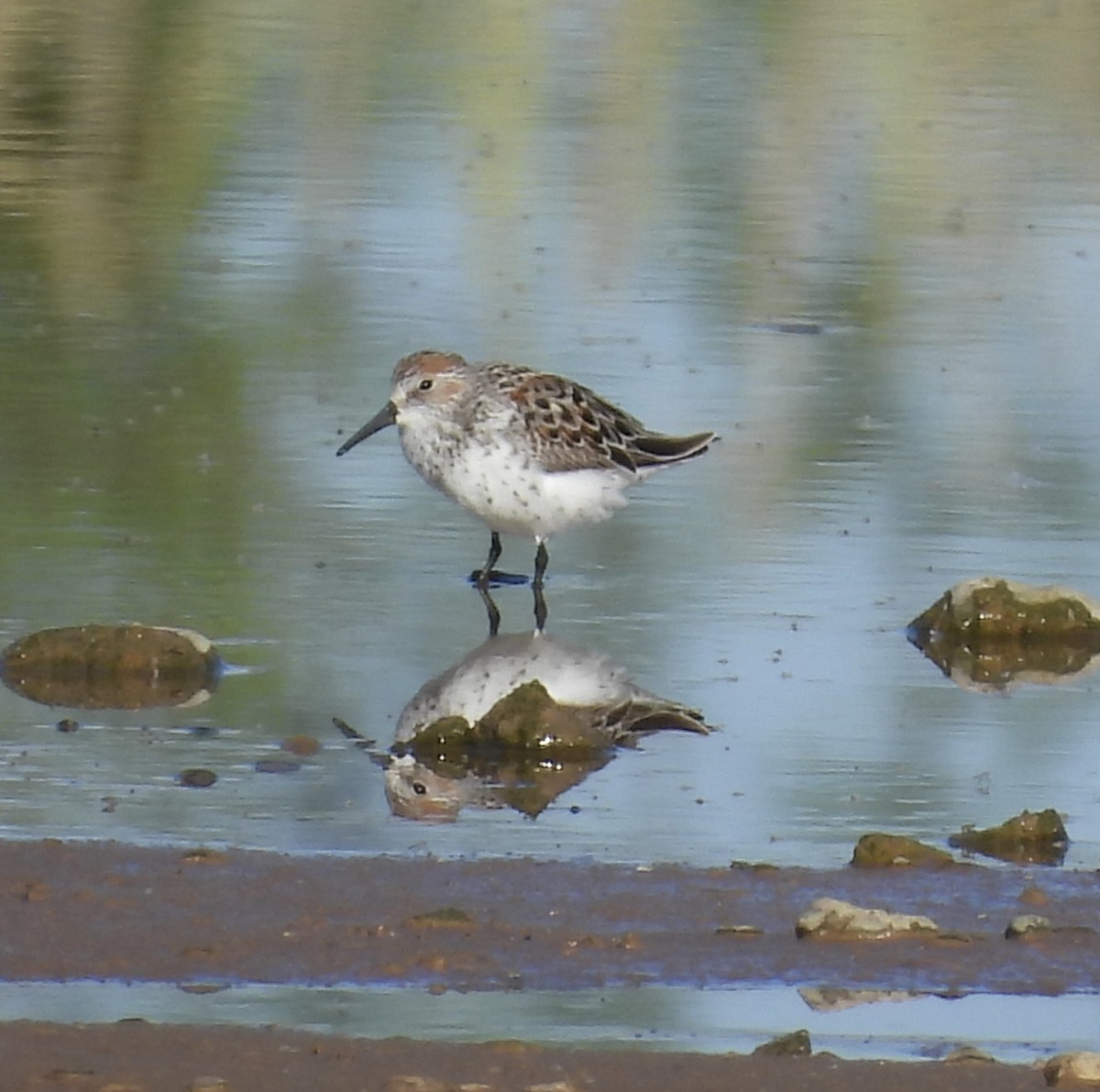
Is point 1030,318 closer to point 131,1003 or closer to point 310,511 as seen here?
point 310,511

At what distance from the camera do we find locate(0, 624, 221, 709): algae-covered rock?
8.88m

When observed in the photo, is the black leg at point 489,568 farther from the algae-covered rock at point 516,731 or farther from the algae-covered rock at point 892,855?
the algae-covered rock at point 892,855

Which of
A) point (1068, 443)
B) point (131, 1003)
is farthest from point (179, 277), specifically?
point (131, 1003)

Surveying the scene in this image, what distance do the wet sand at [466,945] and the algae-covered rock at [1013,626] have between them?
2280 millimetres

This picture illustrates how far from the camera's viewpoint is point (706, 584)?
404 inches

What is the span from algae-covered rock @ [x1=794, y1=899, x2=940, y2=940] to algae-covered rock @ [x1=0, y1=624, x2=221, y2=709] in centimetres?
259

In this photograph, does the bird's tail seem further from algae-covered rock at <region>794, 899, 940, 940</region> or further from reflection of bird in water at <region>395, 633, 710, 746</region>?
algae-covered rock at <region>794, 899, 940, 940</region>

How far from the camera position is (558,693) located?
354 inches

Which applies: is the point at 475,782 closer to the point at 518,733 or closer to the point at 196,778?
the point at 518,733

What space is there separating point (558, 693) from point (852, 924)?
2.31m

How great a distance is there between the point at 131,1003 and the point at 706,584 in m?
4.27

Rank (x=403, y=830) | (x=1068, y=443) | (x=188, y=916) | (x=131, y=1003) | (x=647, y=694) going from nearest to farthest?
(x=131, y=1003) < (x=188, y=916) < (x=403, y=830) < (x=647, y=694) < (x=1068, y=443)

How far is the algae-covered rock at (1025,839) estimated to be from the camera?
7590 millimetres

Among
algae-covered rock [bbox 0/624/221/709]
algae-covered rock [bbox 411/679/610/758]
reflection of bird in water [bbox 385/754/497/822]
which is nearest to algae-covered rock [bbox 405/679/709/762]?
algae-covered rock [bbox 411/679/610/758]
